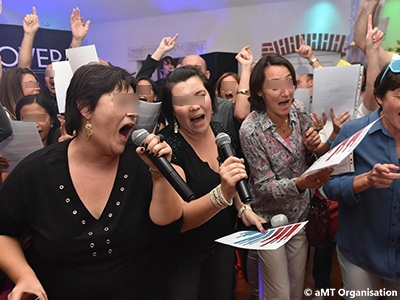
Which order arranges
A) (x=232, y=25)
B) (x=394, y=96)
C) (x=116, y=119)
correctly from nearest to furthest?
(x=116, y=119) → (x=394, y=96) → (x=232, y=25)

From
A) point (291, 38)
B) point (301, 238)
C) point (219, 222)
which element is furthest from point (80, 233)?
point (291, 38)

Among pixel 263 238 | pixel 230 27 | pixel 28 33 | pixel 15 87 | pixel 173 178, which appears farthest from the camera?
pixel 230 27

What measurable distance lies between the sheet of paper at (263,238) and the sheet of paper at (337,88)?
947 millimetres

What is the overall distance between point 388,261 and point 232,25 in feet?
22.2

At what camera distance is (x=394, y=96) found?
4.62 ft

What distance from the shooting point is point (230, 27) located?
743 cm

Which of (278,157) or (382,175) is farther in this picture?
(278,157)

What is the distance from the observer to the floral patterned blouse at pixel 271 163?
68.9 inches

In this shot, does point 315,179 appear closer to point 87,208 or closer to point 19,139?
point 87,208

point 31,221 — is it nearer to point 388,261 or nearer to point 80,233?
point 80,233

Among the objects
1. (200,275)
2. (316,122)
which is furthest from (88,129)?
(316,122)

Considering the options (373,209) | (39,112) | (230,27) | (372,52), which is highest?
(230,27)

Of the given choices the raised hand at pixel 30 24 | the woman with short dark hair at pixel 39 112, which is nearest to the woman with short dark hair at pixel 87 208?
the woman with short dark hair at pixel 39 112

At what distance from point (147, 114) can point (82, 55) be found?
0.60 metres
